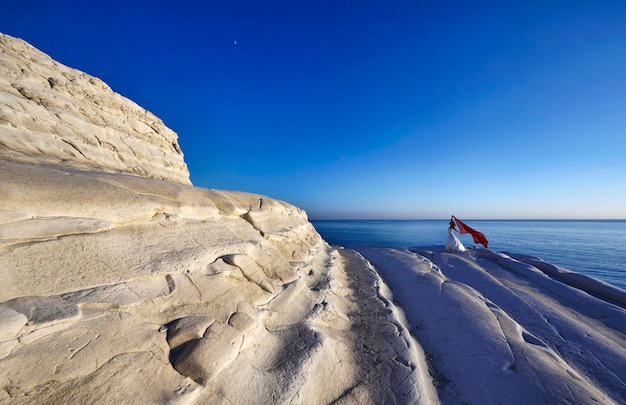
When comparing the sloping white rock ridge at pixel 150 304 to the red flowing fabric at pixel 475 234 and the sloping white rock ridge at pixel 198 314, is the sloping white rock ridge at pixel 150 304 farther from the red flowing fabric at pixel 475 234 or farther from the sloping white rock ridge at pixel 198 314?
the red flowing fabric at pixel 475 234

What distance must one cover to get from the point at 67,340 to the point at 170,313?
125 centimetres

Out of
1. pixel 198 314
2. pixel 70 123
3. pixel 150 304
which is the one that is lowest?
pixel 198 314

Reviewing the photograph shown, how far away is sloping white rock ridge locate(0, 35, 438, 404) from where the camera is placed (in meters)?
2.61

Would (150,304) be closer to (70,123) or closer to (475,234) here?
(70,123)

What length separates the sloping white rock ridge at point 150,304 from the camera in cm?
261

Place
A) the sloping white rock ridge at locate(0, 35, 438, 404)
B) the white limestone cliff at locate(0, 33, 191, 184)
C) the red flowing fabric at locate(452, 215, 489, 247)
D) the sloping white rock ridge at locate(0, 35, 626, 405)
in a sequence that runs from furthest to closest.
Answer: the red flowing fabric at locate(452, 215, 489, 247), the white limestone cliff at locate(0, 33, 191, 184), the sloping white rock ridge at locate(0, 35, 626, 405), the sloping white rock ridge at locate(0, 35, 438, 404)

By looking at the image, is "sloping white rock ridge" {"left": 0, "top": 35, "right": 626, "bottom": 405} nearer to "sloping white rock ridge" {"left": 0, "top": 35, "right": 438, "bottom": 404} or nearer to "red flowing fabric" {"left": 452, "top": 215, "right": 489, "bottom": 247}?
"sloping white rock ridge" {"left": 0, "top": 35, "right": 438, "bottom": 404}

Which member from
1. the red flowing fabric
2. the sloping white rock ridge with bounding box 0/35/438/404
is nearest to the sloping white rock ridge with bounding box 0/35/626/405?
the sloping white rock ridge with bounding box 0/35/438/404

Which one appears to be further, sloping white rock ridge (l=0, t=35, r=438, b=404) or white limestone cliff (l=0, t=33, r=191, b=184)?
white limestone cliff (l=0, t=33, r=191, b=184)

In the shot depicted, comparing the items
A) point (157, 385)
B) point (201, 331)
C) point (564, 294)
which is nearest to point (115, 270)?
point (201, 331)

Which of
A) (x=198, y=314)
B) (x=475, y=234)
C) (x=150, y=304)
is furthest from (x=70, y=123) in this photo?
(x=475, y=234)

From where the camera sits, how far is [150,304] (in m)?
3.68

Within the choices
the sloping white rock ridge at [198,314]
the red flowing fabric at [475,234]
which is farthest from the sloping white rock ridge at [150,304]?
the red flowing fabric at [475,234]

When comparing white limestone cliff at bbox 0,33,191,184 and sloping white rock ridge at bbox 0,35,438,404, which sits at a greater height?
white limestone cliff at bbox 0,33,191,184
